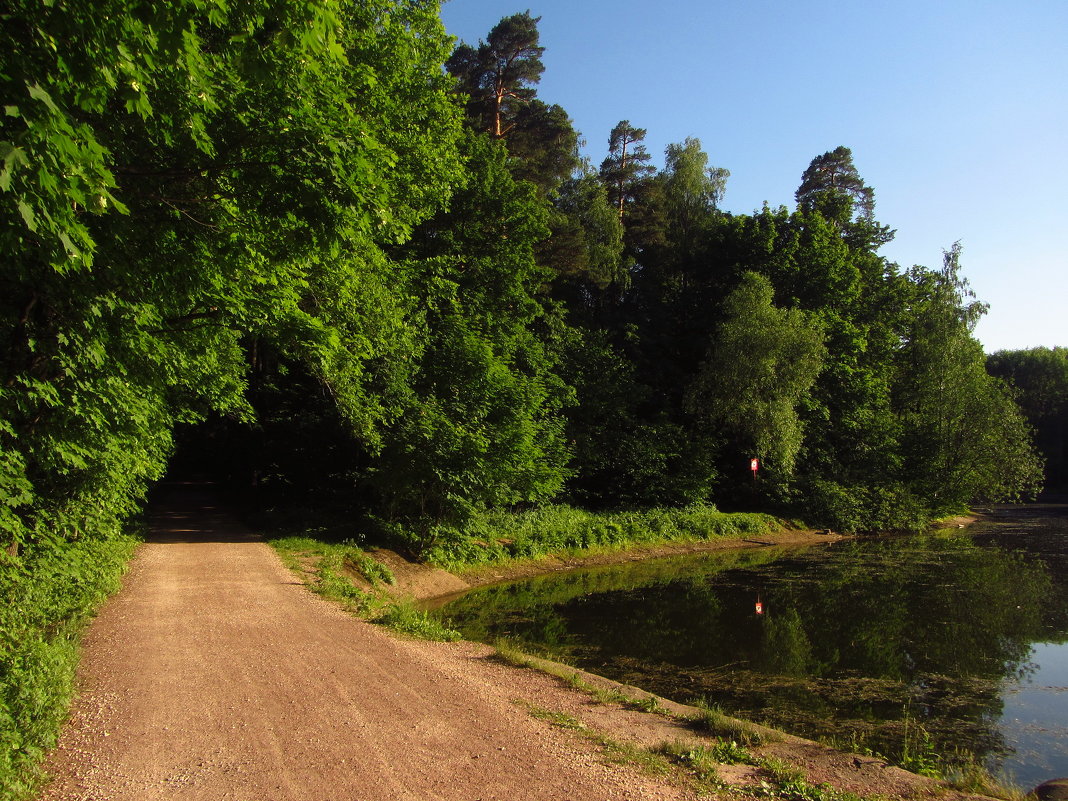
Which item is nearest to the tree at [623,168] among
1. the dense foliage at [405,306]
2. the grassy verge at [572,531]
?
the dense foliage at [405,306]

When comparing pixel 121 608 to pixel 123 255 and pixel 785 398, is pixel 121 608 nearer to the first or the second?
pixel 123 255

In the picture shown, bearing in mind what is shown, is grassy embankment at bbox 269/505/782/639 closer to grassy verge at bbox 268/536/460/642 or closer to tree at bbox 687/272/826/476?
grassy verge at bbox 268/536/460/642

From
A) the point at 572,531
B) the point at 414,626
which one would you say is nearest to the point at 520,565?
the point at 572,531

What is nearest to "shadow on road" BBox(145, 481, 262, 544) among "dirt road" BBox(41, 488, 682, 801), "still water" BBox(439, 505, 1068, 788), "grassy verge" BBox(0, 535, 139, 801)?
"grassy verge" BBox(0, 535, 139, 801)

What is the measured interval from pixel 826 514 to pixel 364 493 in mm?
21582

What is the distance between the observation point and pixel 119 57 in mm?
4582

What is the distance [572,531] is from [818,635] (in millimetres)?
11017

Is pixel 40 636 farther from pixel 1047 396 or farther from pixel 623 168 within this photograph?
pixel 1047 396

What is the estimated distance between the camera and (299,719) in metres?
6.40

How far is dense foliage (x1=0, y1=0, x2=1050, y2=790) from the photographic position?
644 centimetres

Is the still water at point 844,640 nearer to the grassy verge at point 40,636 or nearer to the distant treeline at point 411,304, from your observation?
the distant treeline at point 411,304

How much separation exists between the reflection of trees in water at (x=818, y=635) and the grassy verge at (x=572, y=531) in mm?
1971

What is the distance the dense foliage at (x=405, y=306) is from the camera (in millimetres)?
6441

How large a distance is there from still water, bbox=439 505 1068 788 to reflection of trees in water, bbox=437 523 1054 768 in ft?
0.13
